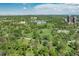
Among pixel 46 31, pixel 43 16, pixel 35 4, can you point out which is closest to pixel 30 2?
pixel 35 4

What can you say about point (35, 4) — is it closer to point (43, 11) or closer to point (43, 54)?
point (43, 11)

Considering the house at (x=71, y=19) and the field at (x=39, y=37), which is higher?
the house at (x=71, y=19)

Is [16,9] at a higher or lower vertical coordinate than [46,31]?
higher

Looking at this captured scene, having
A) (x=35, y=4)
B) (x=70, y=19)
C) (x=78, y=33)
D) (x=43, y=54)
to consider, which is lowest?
(x=43, y=54)

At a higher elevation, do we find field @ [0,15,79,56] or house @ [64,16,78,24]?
house @ [64,16,78,24]

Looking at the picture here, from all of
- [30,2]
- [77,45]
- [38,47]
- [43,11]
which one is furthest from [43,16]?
[77,45]

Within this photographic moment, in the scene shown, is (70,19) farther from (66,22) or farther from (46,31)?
(46,31)

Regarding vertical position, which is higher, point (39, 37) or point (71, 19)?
point (71, 19)
